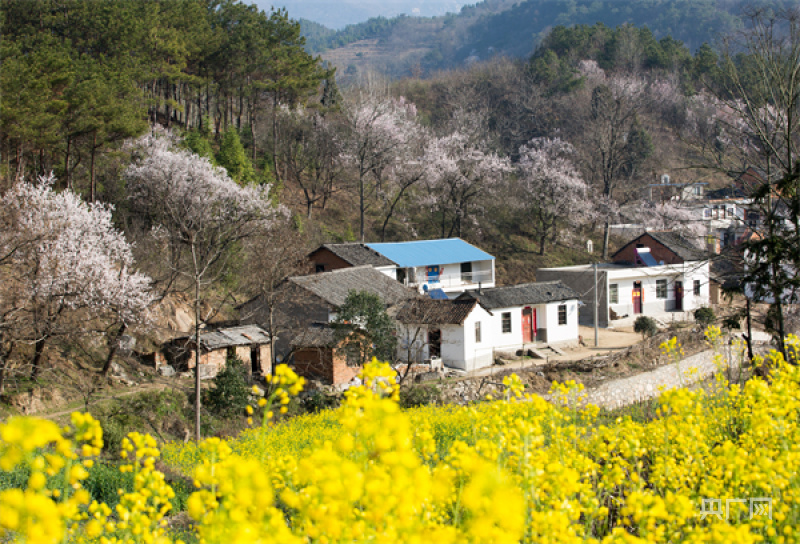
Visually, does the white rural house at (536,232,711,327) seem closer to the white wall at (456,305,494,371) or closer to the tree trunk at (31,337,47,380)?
the white wall at (456,305,494,371)

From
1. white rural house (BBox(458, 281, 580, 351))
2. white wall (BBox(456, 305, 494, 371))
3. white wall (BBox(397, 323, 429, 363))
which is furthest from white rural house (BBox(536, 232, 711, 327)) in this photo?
white wall (BBox(397, 323, 429, 363))

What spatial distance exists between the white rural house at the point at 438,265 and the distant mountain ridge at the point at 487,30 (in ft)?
200

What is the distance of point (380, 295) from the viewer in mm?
26531

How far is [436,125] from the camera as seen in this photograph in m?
58.1

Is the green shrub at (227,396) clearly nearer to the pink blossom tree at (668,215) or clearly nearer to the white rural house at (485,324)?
the white rural house at (485,324)

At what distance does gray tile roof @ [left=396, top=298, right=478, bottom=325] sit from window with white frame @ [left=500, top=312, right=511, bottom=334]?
257 centimetres

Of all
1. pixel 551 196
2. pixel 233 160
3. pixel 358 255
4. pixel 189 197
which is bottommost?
pixel 358 255

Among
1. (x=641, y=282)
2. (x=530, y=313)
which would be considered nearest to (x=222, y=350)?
(x=530, y=313)

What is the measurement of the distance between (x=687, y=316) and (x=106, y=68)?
31501 mm

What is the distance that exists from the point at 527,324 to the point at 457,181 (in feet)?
60.0

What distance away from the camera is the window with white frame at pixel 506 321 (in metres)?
27.5

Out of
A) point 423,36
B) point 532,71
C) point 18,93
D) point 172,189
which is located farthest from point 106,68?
point 423,36

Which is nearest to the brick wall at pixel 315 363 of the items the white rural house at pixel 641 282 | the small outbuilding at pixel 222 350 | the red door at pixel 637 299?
the small outbuilding at pixel 222 350

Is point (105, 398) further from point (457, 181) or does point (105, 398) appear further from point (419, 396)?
point (457, 181)
